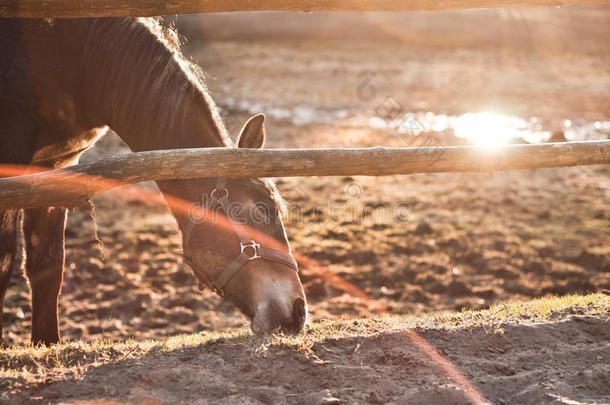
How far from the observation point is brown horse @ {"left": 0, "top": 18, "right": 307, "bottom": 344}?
10.9 ft

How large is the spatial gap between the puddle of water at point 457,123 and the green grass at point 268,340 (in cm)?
685

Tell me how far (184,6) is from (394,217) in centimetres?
496

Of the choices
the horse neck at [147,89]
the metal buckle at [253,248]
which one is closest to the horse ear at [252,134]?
the horse neck at [147,89]

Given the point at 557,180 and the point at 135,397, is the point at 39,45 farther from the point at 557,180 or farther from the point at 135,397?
the point at 557,180

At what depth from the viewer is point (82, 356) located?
3051 mm

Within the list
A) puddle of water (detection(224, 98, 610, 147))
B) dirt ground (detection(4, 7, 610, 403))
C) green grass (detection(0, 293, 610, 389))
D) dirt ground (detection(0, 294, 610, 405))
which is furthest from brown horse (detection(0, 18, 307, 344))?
puddle of water (detection(224, 98, 610, 147))

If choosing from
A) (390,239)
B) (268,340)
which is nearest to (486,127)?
(390,239)

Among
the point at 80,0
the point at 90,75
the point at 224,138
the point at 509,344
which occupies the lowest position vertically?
the point at 509,344

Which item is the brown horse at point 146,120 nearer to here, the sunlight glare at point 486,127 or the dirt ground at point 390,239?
the dirt ground at point 390,239

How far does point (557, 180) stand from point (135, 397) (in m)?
7.85

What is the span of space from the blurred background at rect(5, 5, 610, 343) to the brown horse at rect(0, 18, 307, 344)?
0.33 meters

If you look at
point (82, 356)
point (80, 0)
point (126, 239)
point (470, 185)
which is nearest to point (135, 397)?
point (82, 356)

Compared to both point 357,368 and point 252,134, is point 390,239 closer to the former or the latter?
point 252,134

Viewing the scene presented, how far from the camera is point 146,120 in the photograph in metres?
3.73
